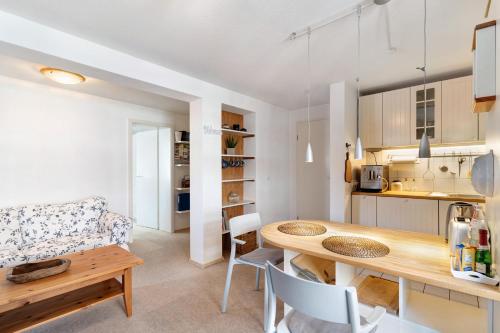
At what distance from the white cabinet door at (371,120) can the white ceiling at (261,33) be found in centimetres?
49

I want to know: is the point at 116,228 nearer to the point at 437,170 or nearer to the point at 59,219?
the point at 59,219

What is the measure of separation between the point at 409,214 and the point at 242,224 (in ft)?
7.06

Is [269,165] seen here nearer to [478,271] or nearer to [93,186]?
[93,186]

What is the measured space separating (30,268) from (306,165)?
387 centimetres

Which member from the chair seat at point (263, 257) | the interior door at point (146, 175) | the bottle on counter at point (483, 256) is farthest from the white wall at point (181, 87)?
the bottle on counter at point (483, 256)

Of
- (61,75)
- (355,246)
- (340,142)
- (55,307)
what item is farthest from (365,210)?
(61,75)

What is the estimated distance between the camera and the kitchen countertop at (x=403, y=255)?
106 centimetres

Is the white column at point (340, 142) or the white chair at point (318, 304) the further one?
the white column at point (340, 142)

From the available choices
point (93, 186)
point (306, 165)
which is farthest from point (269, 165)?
point (93, 186)

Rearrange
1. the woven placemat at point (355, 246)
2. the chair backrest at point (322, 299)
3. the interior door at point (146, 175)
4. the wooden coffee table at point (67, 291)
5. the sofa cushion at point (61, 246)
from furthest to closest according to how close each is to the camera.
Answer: the interior door at point (146, 175), the sofa cushion at point (61, 246), the wooden coffee table at point (67, 291), the woven placemat at point (355, 246), the chair backrest at point (322, 299)

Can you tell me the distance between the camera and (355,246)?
4.86ft

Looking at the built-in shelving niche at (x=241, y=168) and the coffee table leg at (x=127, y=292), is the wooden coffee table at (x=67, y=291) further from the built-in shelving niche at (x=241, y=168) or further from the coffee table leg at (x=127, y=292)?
the built-in shelving niche at (x=241, y=168)

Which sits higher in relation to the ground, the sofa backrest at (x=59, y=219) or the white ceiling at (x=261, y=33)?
the white ceiling at (x=261, y=33)

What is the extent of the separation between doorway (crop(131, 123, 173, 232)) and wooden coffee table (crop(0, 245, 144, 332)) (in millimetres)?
2389
